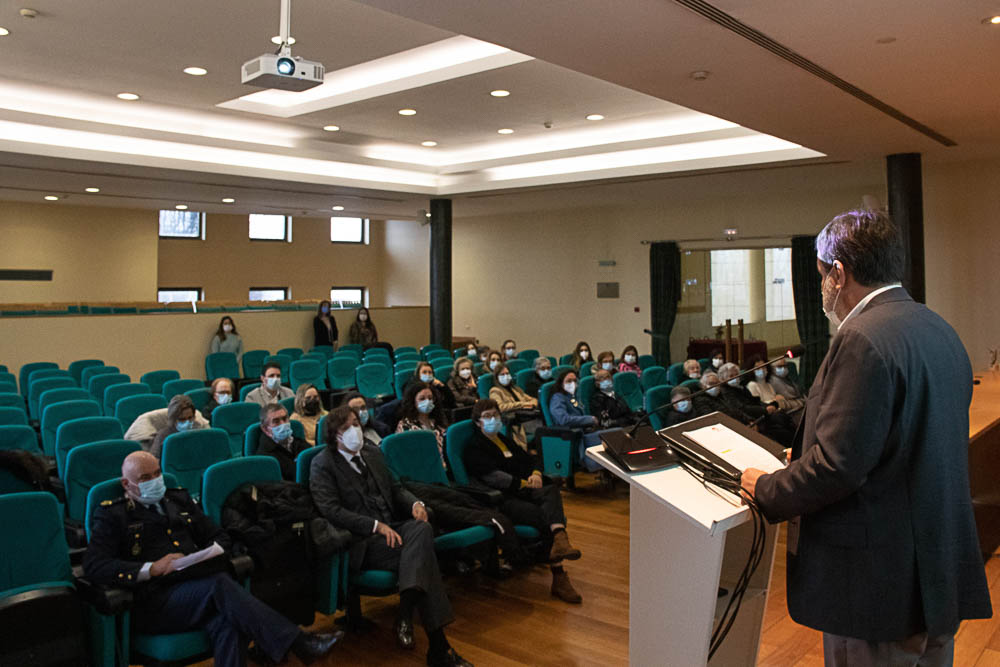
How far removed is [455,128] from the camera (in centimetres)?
1061

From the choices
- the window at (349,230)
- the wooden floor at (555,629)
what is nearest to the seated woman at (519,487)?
the wooden floor at (555,629)

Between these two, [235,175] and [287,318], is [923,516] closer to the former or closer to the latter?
[235,175]

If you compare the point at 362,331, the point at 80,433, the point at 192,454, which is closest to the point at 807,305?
the point at 362,331

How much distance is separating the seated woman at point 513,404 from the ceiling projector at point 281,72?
3366mm

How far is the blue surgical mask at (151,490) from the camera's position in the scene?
379 cm

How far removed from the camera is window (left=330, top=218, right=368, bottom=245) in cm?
1995

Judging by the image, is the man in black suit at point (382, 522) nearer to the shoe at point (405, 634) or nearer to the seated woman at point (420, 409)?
the shoe at point (405, 634)

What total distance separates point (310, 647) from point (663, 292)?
38.8 ft

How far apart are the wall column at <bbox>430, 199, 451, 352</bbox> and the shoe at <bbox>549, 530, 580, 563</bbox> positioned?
29.4ft

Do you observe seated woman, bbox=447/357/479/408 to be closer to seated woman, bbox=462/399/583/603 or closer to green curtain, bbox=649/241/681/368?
seated woman, bbox=462/399/583/603

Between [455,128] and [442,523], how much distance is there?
694 cm

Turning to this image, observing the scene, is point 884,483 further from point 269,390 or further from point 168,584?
point 269,390

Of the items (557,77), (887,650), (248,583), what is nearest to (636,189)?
(557,77)

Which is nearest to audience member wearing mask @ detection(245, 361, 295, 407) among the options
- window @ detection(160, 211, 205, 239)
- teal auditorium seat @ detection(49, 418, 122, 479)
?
teal auditorium seat @ detection(49, 418, 122, 479)
